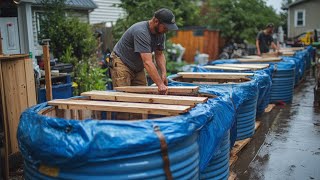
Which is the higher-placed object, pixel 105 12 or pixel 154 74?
pixel 105 12

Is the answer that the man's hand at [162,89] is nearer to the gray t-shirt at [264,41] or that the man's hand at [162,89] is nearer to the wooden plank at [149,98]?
the wooden plank at [149,98]

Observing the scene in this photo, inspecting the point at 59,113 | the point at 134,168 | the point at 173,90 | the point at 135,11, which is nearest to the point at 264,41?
the point at 135,11

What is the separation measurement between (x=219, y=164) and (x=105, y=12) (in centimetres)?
1313

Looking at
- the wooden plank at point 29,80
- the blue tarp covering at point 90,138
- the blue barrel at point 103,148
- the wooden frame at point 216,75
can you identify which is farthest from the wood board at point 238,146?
the wooden plank at point 29,80

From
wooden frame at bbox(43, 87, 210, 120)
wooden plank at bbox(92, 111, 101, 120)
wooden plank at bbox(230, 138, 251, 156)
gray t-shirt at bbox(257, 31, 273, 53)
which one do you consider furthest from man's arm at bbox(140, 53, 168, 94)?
gray t-shirt at bbox(257, 31, 273, 53)

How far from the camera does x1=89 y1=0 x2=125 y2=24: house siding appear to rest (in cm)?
1500

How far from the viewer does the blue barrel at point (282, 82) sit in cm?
809

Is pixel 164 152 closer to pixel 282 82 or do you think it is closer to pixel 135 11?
pixel 282 82

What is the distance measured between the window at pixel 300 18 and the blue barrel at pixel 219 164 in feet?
99.1

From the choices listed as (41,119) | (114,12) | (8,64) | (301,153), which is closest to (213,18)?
(114,12)

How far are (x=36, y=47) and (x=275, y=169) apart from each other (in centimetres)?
773

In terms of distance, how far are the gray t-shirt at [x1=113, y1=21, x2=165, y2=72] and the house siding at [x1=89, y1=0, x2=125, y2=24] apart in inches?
404

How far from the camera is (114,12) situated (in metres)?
16.5

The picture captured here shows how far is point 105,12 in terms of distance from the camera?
15.8m
